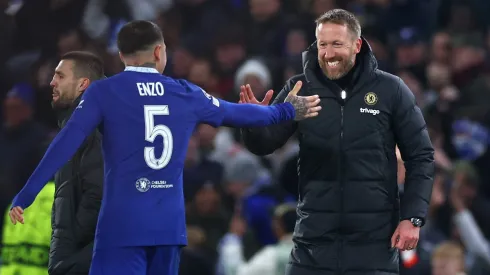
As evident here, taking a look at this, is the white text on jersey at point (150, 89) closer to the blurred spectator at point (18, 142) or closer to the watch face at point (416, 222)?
the watch face at point (416, 222)

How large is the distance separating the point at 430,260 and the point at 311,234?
3216mm

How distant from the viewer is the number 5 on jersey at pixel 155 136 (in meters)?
6.50

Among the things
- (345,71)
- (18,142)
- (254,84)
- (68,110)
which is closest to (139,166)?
(68,110)

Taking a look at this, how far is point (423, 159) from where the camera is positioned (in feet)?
23.9

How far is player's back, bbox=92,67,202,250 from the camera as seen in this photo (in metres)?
6.49

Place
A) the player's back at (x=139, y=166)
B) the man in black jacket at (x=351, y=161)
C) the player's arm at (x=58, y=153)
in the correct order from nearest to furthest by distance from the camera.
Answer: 1. the player's arm at (x=58, y=153)
2. the player's back at (x=139, y=166)
3. the man in black jacket at (x=351, y=161)

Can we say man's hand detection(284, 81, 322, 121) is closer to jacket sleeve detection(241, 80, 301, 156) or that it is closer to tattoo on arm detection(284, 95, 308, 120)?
tattoo on arm detection(284, 95, 308, 120)

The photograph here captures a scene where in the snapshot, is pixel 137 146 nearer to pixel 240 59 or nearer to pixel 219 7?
pixel 240 59

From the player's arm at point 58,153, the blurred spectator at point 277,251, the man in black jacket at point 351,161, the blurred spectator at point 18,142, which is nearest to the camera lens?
the player's arm at point 58,153

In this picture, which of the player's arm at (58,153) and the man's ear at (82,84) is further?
the man's ear at (82,84)

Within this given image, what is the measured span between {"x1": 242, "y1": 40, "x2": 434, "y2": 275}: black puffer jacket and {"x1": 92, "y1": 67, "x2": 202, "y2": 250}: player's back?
953mm

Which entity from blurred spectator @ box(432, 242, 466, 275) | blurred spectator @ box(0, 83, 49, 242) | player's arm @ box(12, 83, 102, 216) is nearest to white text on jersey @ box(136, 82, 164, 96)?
player's arm @ box(12, 83, 102, 216)

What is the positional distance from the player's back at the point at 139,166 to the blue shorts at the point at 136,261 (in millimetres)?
47

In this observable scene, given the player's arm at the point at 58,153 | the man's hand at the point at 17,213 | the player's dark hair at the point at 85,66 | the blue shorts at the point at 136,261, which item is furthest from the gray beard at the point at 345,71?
the man's hand at the point at 17,213
